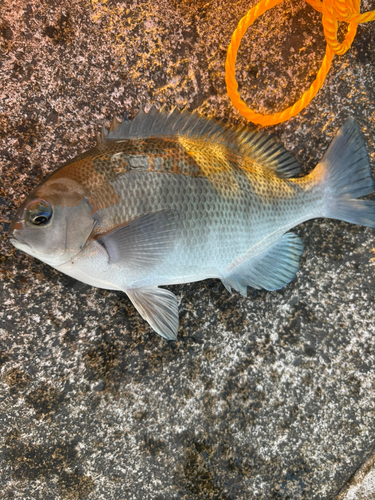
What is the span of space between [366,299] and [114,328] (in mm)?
1009

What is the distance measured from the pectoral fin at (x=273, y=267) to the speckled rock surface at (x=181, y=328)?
4.1 inches

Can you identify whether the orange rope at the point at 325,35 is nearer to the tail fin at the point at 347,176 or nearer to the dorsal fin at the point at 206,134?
the dorsal fin at the point at 206,134

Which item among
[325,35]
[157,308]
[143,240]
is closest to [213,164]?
[143,240]

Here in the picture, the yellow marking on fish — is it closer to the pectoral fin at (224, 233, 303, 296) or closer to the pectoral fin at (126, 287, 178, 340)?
the pectoral fin at (224, 233, 303, 296)

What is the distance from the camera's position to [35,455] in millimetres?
1274

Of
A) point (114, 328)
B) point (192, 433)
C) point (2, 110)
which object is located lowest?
point (192, 433)

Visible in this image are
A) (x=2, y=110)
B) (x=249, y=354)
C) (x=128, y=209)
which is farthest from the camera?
(x=249, y=354)

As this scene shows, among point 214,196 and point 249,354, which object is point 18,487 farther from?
point 214,196

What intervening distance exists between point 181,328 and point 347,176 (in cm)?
84

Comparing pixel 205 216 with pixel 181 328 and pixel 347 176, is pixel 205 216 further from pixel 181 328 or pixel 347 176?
pixel 347 176

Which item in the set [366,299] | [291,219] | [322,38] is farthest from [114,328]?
[322,38]

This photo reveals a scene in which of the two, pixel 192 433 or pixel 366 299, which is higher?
pixel 366 299

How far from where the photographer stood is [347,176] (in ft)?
4.26

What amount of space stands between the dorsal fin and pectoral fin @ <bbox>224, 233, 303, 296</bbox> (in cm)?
26
